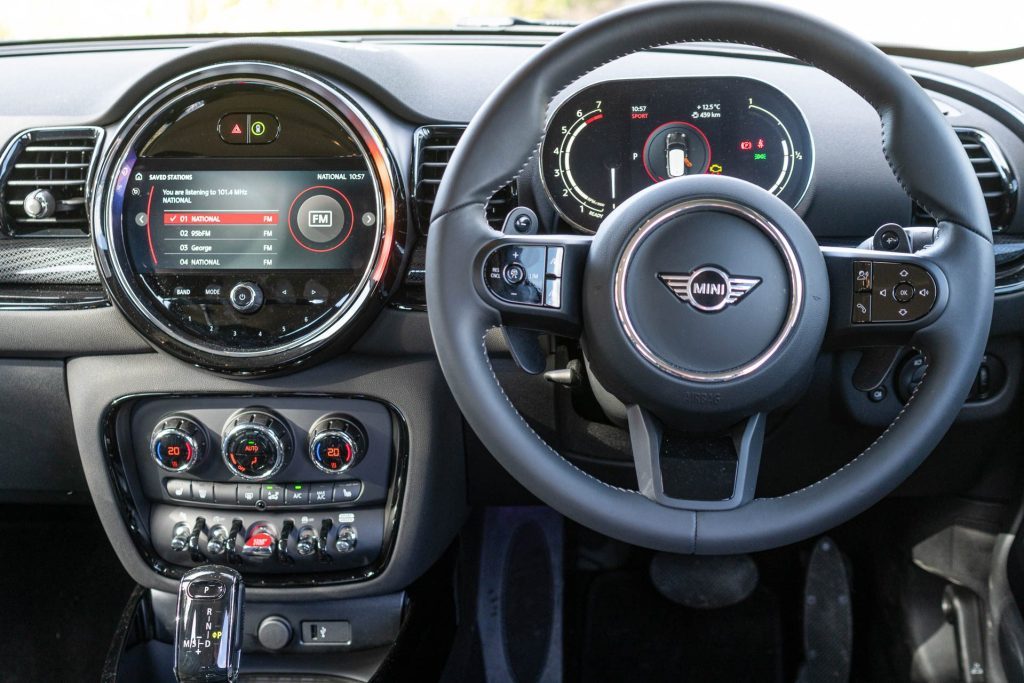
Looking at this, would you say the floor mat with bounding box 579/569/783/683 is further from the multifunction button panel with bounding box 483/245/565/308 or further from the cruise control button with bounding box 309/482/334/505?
the multifunction button panel with bounding box 483/245/565/308

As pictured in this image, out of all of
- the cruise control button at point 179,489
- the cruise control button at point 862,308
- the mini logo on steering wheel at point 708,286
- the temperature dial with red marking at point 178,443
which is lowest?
the cruise control button at point 179,489

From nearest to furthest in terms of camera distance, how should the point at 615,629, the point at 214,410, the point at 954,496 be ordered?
the point at 214,410, the point at 954,496, the point at 615,629

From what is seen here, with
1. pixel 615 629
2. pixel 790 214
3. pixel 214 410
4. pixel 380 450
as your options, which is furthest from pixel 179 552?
pixel 790 214

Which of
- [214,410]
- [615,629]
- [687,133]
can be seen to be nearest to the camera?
[687,133]

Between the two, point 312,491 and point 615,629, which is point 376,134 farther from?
point 615,629

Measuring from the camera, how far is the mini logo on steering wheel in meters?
1.08

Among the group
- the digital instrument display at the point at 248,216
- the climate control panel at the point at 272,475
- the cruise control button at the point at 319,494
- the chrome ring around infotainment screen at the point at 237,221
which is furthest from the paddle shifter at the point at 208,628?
the digital instrument display at the point at 248,216

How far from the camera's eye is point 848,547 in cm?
210

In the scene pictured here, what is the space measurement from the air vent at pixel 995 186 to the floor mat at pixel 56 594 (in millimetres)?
1735

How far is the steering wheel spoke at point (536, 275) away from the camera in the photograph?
1.11m

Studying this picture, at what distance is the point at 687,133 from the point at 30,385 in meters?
1.15

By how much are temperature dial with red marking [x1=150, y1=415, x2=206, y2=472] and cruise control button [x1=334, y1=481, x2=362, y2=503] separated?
0.22m

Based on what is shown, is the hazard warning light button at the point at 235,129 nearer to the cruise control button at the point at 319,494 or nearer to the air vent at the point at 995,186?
the cruise control button at the point at 319,494

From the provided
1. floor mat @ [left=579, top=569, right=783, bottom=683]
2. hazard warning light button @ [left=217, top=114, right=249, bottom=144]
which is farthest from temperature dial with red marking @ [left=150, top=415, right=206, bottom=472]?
floor mat @ [left=579, top=569, right=783, bottom=683]
